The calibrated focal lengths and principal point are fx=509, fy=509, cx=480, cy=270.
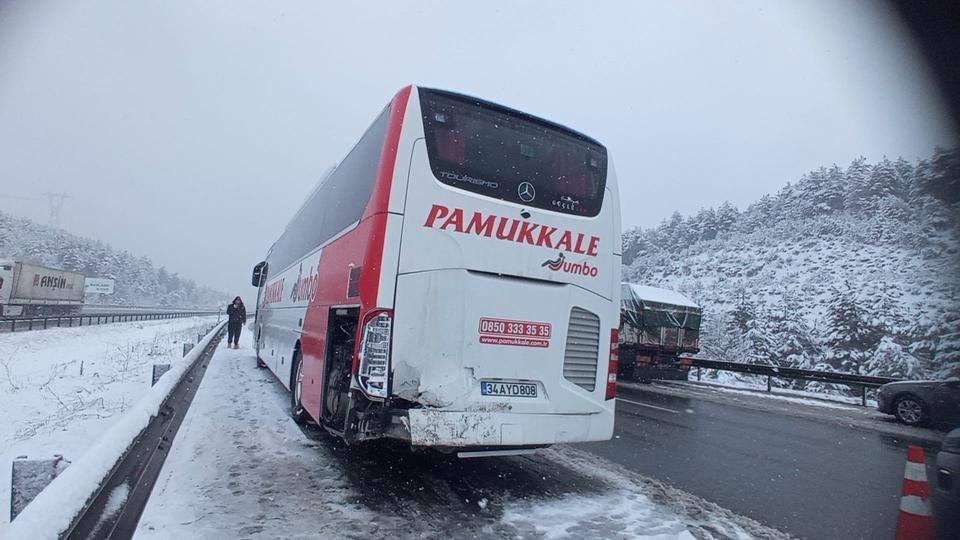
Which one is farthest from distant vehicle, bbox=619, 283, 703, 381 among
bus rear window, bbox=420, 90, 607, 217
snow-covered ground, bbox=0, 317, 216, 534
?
snow-covered ground, bbox=0, 317, 216, 534

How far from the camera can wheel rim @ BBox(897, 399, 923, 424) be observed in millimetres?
10984

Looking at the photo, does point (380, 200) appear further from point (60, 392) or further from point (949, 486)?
point (60, 392)

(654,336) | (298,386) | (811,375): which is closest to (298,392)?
(298,386)

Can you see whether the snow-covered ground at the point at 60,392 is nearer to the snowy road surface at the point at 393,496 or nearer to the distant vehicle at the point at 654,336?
the snowy road surface at the point at 393,496

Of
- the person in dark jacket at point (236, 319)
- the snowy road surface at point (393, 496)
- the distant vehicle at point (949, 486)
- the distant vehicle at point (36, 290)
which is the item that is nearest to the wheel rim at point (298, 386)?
the snowy road surface at point (393, 496)

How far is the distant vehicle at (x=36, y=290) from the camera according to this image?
29797 mm

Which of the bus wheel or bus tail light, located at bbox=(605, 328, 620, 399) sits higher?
bus tail light, located at bbox=(605, 328, 620, 399)

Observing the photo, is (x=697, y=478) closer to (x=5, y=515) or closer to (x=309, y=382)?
(x=309, y=382)

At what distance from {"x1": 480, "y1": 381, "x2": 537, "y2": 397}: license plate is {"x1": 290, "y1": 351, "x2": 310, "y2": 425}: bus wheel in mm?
→ 3162

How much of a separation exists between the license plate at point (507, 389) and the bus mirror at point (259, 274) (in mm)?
13715

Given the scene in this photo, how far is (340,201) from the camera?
6.18 meters

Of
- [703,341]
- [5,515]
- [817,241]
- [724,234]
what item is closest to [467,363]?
[5,515]

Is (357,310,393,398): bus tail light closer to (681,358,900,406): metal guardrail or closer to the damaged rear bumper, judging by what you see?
the damaged rear bumper

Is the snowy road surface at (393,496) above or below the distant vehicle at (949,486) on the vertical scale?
below
